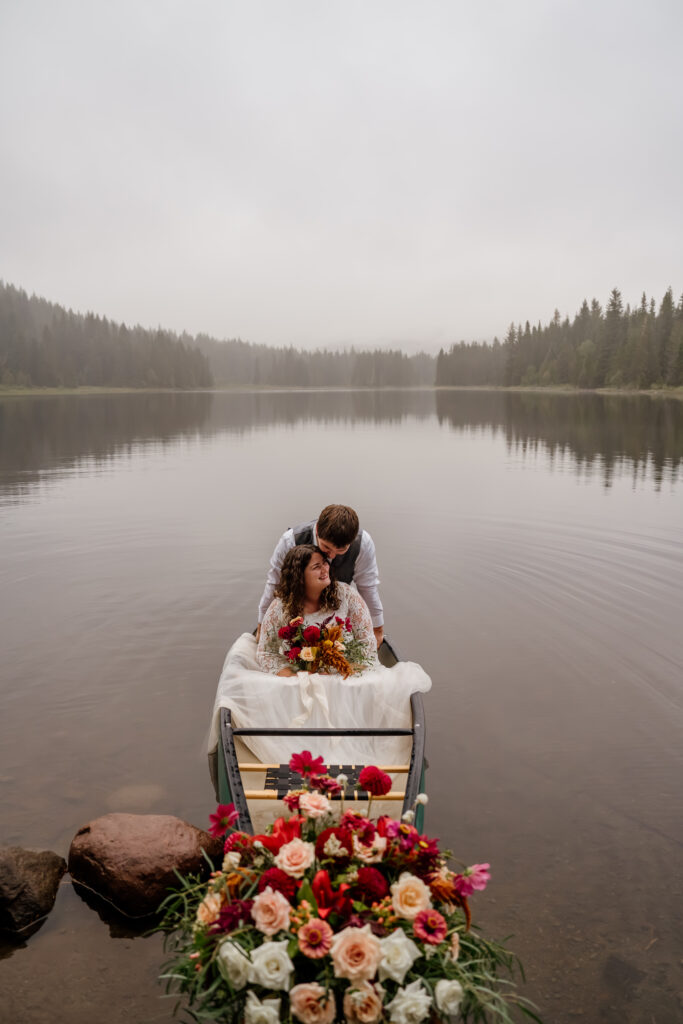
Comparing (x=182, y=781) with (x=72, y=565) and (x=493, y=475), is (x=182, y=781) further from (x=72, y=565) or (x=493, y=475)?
(x=493, y=475)

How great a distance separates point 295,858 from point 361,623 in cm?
401

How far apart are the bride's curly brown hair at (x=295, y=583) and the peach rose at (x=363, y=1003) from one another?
12.7 ft

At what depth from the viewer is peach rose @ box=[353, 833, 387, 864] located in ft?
9.97

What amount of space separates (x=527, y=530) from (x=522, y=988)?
42.7ft

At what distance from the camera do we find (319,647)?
632 cm

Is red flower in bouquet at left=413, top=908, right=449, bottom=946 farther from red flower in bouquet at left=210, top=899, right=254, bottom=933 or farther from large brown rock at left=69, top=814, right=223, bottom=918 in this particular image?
large brown rock at left=69, top=814, right=223, bottom=918

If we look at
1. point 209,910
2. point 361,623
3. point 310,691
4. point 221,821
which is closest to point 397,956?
point 209,910

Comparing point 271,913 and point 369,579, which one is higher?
point 369,579

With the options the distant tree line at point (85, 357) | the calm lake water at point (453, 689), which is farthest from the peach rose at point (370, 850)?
the distant tree line at point (85, 357)

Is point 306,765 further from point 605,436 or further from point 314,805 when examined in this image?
point 605,436

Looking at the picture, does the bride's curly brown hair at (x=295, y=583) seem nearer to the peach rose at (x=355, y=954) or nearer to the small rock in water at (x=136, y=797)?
the small rock in water at (x=136, y=797)

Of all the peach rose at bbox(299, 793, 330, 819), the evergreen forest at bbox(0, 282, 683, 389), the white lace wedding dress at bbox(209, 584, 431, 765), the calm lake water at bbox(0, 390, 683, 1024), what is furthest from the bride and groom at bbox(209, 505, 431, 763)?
the evergreen forest at bbox(0, 282, 683, 389)

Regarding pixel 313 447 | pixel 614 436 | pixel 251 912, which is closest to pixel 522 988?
pixel 251 912

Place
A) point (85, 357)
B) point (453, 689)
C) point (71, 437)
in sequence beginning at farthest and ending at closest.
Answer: point (85, 357)
point (71, 437)
point (453, 689)
